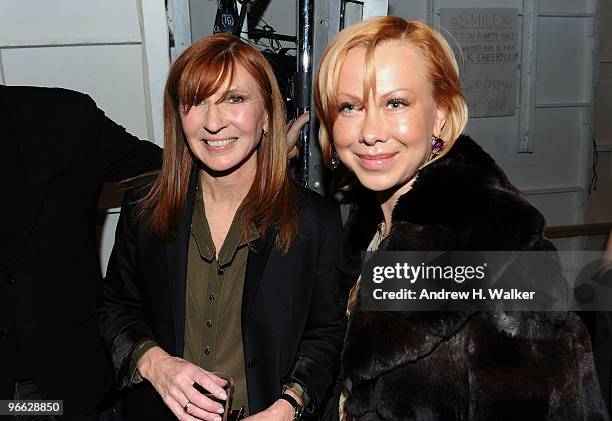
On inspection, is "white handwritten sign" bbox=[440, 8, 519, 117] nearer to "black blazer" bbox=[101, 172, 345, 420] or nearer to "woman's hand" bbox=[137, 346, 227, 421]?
"black blazer" bbox=[101, 172, 345, 420]

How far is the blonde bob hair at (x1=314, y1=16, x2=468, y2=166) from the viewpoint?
1365mm

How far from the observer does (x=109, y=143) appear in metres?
1.91

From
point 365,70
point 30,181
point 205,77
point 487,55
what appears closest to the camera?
point 365,70

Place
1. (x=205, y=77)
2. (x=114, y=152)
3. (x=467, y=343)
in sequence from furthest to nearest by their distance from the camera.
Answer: (x=114, y=152) < (x=205, y=77) < (x=467, y=343)

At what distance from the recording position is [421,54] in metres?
1.36

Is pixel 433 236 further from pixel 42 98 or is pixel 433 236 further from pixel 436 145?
pixel 42 98

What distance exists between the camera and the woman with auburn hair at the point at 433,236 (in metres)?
1.13

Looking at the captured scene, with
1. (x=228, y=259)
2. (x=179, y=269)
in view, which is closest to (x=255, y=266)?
(x=228, y=259)

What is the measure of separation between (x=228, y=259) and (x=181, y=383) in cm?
35

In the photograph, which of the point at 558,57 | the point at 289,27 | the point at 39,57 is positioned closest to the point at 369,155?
the point at 39,57

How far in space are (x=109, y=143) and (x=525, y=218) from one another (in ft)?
4.19

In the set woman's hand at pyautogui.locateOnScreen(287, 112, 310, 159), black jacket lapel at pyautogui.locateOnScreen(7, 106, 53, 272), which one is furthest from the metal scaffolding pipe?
black jacket lapel at pyautogui.locateOnScreen(7, 106, 53, 272)

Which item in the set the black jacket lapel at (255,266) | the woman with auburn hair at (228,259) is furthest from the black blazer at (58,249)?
the black jacket lapel at (255,266)

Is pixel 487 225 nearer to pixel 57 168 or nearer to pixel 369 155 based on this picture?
pixel 369 155
